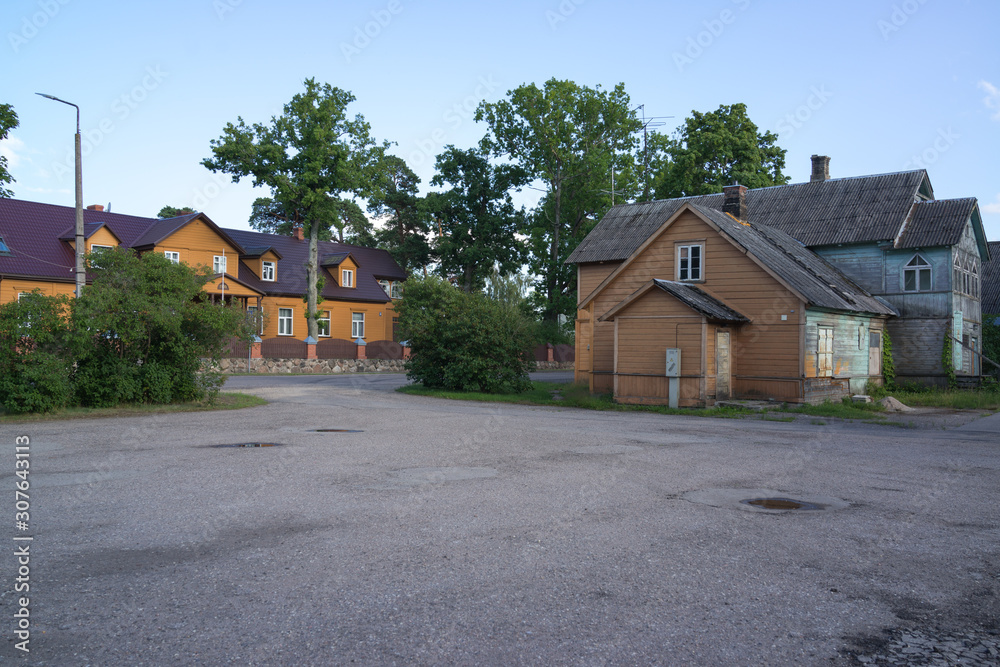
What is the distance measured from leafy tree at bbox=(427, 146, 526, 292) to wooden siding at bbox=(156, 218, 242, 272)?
16.6 metres

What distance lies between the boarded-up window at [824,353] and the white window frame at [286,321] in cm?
3740

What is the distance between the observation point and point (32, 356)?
16922mm

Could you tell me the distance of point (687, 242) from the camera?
82.9ft

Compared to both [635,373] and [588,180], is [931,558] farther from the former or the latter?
[588,180]

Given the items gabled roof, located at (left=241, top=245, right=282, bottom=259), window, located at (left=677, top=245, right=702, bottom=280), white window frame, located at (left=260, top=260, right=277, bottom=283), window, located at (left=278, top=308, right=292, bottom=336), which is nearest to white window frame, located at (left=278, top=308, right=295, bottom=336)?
window, located at (left=278, top=308, right=292, bottom=336)

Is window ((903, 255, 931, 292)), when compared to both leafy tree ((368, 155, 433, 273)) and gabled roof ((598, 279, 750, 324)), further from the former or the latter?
leafy tree ((368, 155, 433, 273))

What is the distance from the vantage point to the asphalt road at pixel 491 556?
4445 mm

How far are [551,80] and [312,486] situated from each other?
4393 centimetres

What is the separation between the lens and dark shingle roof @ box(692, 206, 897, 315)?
76.2ft

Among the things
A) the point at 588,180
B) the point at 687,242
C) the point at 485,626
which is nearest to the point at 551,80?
the point at 588,180

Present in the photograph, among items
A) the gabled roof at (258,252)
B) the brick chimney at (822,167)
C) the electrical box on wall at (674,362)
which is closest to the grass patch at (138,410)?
the electrical box on wall at (674,362)

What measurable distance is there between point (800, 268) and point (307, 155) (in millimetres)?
29783

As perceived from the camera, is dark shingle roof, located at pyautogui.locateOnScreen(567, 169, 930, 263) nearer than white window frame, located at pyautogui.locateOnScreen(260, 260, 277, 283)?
Yes

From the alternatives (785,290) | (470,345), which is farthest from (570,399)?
(785,290)
